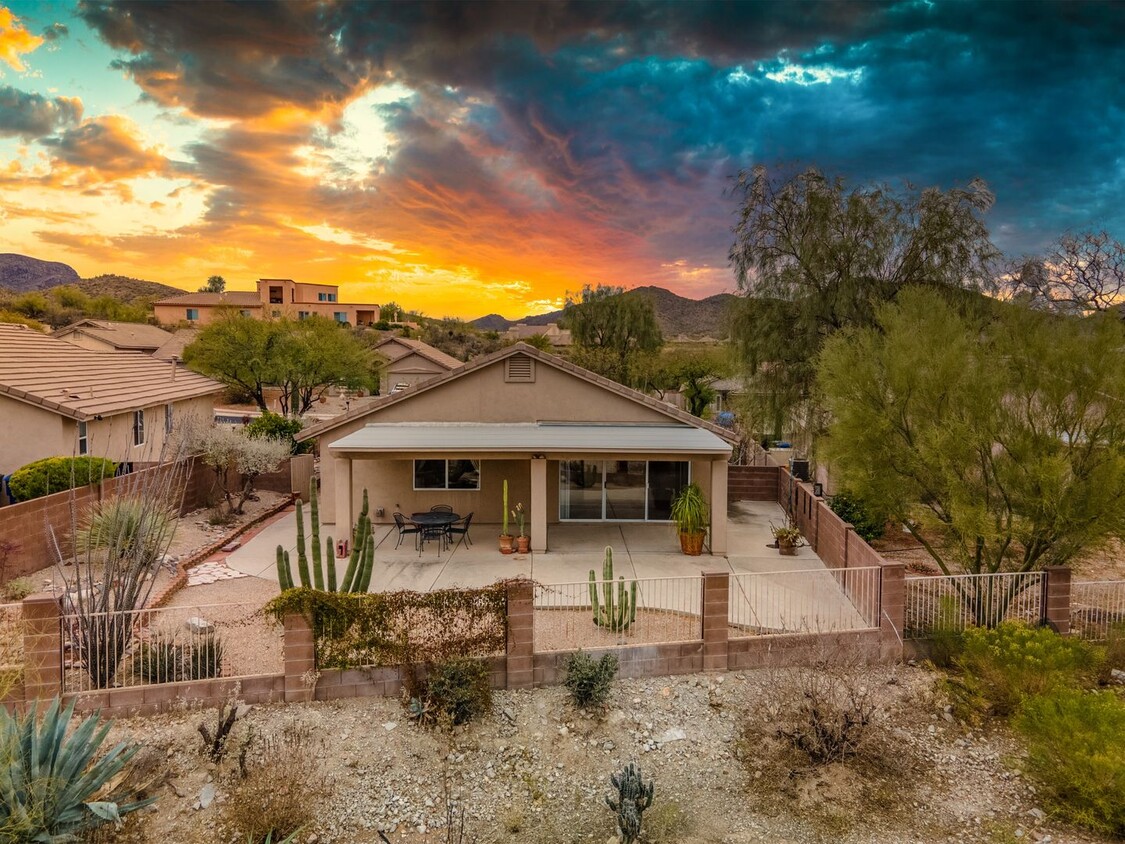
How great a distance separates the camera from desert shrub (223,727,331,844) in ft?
22.0

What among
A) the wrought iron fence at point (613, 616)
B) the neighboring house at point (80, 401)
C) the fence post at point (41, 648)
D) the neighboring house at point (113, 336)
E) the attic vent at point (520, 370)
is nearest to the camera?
the fence post at point (41, 648)

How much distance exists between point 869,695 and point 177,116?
24.4 meters

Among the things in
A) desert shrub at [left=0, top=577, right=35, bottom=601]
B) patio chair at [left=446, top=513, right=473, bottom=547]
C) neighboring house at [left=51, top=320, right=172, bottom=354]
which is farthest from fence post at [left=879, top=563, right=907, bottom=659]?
neighboring house at [left=51, top=320, right=172, bottom=354]

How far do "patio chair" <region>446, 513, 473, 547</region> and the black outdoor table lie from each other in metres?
A: 0.23

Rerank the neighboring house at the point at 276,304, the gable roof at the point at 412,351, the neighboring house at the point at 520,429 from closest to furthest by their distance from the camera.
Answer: the neighboring house at the point at 520,429 < the gable roof at the point at 412,351 < the neighboring house at the point at 276,304

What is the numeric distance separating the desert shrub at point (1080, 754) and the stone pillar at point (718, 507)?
309 inches

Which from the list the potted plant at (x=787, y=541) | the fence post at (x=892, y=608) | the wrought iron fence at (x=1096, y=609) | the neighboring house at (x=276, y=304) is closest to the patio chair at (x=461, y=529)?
the potted plant at (x=787, y=541)

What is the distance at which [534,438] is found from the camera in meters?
16.4

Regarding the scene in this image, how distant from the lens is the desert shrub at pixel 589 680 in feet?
29.2

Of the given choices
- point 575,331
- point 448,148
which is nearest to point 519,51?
point 448,148

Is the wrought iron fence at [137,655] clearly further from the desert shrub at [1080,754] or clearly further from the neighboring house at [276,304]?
the neighboring house at [276,304]

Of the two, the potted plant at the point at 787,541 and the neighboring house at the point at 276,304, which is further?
the neighboring house at the point at 276,304

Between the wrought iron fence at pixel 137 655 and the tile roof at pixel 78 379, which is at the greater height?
the tile roof at pixel 78 379

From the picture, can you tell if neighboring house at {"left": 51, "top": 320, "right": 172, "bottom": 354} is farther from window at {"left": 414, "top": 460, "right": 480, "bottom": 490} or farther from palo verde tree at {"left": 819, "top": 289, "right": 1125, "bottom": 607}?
palo verde tree at {"left": 819, "top": 289, "right": 1125, "bottom": 607}
